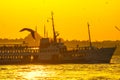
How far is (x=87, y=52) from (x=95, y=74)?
120 feet

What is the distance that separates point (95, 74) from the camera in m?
94.7

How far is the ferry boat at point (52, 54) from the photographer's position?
130875 millimetres

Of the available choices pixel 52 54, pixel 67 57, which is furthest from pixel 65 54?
pixel 52 54

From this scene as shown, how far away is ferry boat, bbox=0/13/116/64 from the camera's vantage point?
131 m

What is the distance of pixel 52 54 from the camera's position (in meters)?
131

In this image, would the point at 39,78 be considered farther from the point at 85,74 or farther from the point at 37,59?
the point at 37,59

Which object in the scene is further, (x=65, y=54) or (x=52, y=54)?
(x=65, y=54)

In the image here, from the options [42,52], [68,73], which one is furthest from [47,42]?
[68,73]

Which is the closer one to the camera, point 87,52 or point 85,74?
point 85,74

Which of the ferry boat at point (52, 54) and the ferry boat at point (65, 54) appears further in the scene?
the ferry boat at point (52, 54)

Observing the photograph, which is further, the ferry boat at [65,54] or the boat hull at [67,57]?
the boat hull at [67,57]

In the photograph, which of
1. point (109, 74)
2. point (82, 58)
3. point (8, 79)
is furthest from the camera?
point (82, 58)

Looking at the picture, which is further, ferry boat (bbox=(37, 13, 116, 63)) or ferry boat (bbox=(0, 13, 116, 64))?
ferry boat (bbox=(0, 13, 116, 64))

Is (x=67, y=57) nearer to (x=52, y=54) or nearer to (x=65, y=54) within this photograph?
(x=65, y=54)
